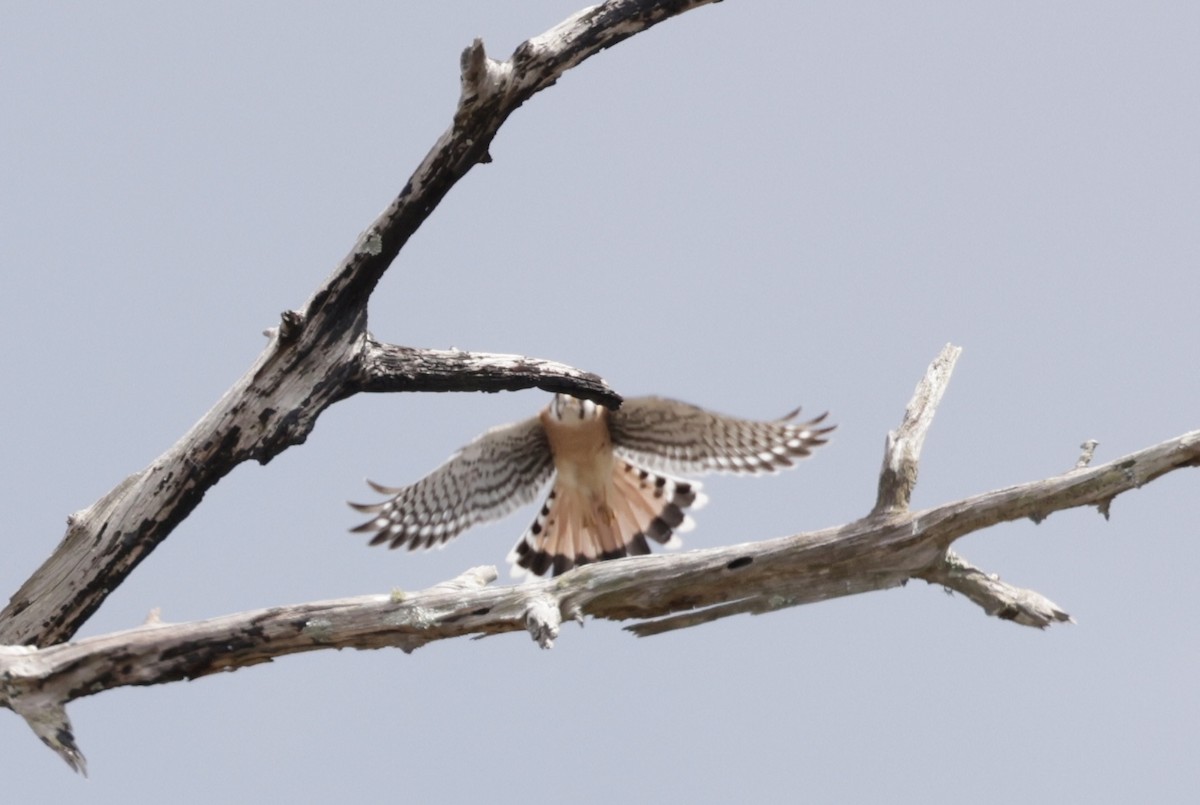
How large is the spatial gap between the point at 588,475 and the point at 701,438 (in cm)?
75

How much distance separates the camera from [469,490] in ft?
26.6

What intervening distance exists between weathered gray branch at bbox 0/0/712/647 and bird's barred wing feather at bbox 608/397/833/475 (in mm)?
2358

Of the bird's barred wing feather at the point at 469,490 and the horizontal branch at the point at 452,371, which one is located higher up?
the bird's barred wing feather at the point at 469,490

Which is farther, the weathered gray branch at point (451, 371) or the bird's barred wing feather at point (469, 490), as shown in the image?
the bird's barred wing feather at point (469, 490)

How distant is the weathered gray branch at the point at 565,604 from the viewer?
443 centimetres

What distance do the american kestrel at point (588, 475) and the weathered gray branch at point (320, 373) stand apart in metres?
2.50

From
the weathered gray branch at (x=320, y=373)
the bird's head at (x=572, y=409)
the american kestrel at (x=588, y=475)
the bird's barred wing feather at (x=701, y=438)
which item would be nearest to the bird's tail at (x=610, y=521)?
the american kestrel at (x=588, y=475)

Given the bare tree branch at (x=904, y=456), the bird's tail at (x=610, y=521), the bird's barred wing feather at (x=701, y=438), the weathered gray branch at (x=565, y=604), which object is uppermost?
the bird's barred wing feather at (x=701, y=438)

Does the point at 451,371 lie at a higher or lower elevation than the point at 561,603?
higher

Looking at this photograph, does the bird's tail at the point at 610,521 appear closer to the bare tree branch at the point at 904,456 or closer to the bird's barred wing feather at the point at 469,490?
the bird's barred wing feather at the point at 469,490

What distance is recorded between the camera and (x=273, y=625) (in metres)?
4.50

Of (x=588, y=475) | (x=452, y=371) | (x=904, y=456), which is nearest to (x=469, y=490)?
(x=588, y=475)

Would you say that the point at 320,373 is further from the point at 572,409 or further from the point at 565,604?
the point at 572,409

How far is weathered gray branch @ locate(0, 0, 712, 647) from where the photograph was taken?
177 inches
